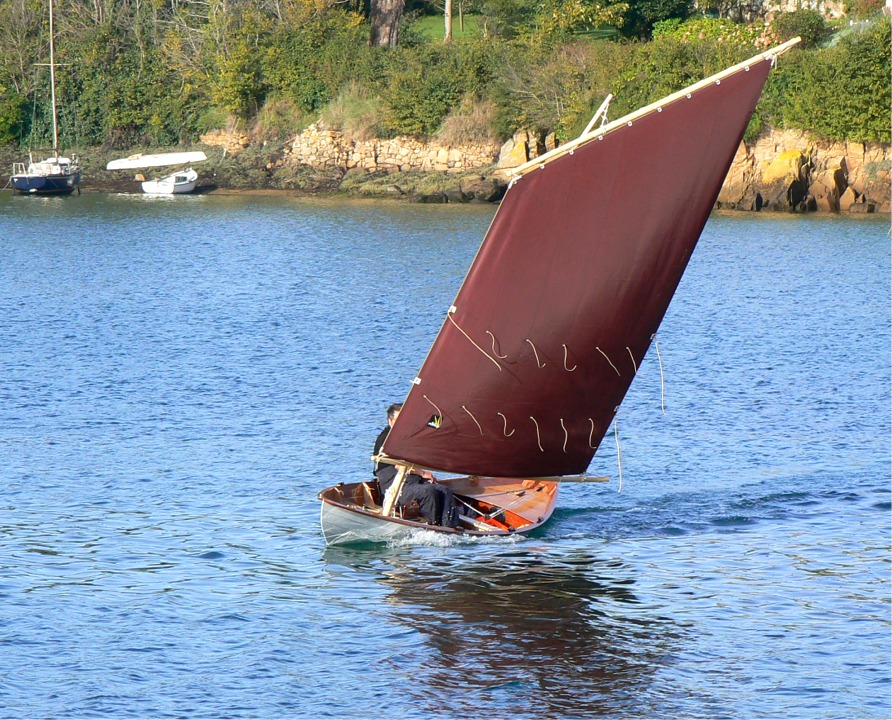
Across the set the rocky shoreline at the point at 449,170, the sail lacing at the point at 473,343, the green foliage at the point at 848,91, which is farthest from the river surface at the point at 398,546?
the green foliage at the point at 848,91

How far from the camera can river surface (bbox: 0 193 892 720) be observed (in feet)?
45.2

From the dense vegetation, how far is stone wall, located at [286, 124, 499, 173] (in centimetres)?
80

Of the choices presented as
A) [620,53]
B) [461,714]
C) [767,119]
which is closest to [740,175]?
[767,119]

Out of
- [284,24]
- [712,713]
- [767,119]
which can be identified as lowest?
[712,713]

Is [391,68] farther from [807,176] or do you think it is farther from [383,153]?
[807,176]

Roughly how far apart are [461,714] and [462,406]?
4623 millimetres

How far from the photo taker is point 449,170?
72250 mm

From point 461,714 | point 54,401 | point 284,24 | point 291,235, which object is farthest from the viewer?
point 284,24

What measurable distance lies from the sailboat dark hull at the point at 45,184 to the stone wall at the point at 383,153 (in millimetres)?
12641

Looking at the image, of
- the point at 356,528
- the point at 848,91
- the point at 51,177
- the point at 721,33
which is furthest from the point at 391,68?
the point at 356,528

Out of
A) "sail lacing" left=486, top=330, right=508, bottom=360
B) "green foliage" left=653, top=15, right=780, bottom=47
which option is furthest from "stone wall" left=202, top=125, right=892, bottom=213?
"sail lacing" left=486, top=330, right=508, bottom=360

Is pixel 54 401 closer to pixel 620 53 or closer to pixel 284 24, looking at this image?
pixel 620 53

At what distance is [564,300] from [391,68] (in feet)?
203

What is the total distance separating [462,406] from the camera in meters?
16.6
